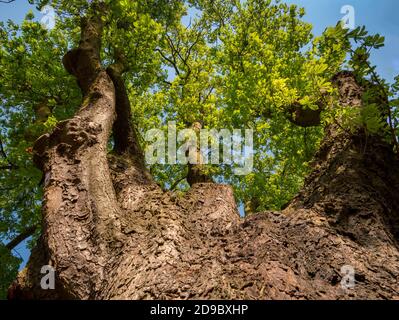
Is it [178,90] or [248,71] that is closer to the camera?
[248,71]

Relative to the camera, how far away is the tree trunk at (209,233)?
251 centimetres

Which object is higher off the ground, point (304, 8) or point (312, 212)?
point (304, 8)

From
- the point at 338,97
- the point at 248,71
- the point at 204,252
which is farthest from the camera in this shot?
the point at 248,71

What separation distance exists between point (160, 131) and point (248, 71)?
356 centimetres

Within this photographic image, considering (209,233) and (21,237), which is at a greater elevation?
(21,237)

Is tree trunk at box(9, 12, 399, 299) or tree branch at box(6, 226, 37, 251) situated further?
tree branch at box(6, 226, 37, 251)

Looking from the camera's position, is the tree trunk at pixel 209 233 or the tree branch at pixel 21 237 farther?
the tree branch at pixel 21 237

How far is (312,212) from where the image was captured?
3479 mm

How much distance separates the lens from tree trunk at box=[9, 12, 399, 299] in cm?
251

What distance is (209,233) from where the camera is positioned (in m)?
3.44

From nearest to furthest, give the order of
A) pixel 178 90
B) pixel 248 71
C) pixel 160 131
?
pixel 248 71, pixel 160 131, pixel 178 90

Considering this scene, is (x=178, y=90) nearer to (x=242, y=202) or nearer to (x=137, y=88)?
(x=137, y=88)

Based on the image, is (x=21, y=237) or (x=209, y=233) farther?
(x=21, y=237)

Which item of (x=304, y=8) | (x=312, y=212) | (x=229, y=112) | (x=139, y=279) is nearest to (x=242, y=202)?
(x=229, y=112)
